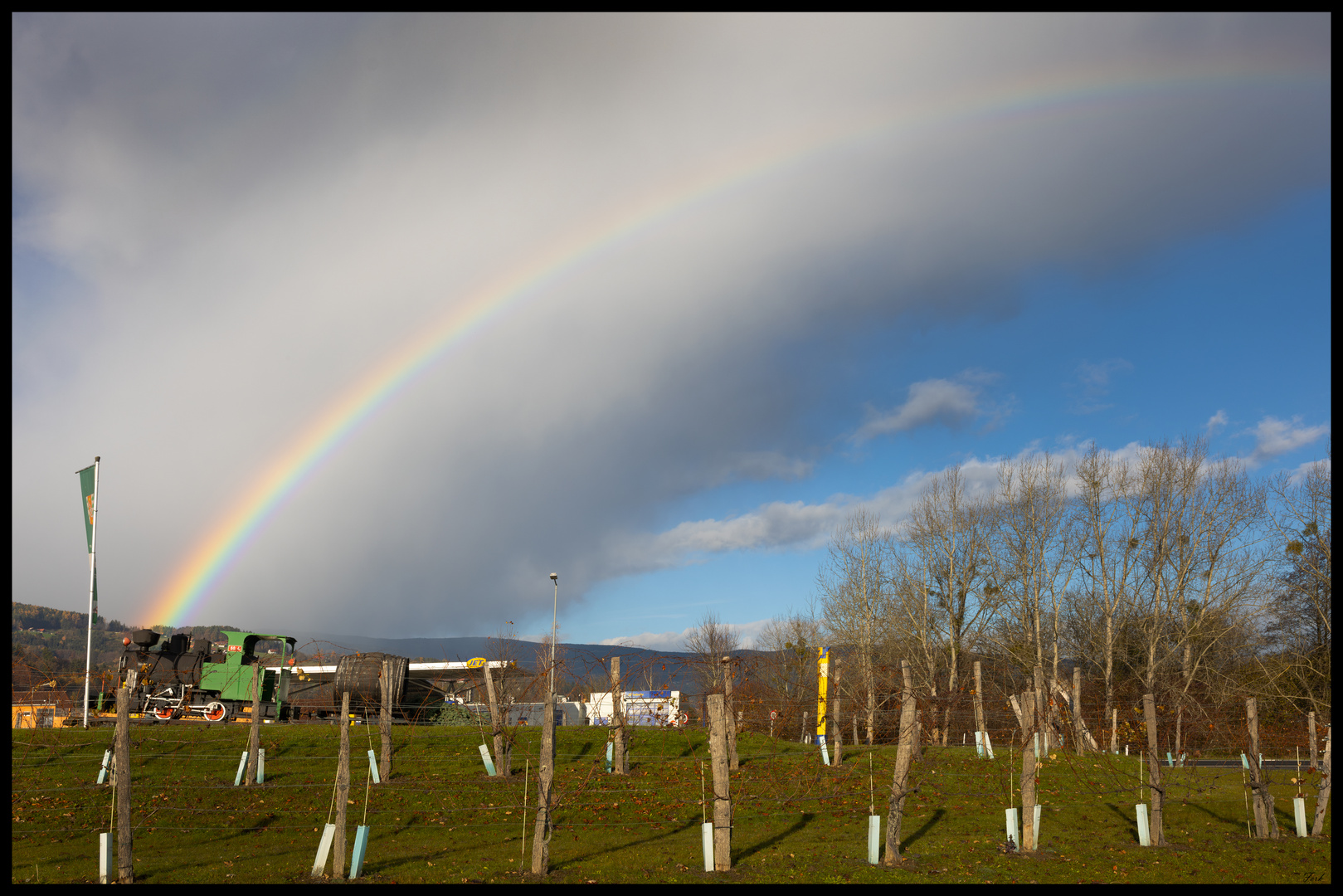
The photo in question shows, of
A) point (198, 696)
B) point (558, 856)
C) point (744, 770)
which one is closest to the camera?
point (558, 856)

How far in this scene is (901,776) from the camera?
15078 millimetres

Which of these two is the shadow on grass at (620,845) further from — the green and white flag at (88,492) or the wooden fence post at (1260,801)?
the green and white flag at (88,492)

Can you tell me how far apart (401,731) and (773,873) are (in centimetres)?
1655

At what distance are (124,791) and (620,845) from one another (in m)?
8.96

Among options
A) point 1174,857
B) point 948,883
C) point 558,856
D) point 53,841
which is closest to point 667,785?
point 558,856

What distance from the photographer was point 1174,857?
1602 cm

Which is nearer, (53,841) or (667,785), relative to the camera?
(53,841)

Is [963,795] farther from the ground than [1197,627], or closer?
closer

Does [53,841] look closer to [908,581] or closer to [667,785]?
[667,785]

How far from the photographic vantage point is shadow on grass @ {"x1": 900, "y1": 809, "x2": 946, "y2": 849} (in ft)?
56.7

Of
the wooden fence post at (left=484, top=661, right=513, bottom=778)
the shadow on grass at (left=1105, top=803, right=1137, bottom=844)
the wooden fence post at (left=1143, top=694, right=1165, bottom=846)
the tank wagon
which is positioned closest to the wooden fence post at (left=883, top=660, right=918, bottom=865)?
the wooden fence post at (left=1143, top=694, right=1165, bottom=846)

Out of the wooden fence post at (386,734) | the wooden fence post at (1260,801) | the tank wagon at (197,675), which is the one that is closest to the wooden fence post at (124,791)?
the wooden fence post at (386,734)

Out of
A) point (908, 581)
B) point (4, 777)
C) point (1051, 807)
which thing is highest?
point (908, 581)

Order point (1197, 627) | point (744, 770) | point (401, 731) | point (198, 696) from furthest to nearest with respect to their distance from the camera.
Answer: point (1197, 627) < point (198, 696) < point (401, 731) < point (744, 770)
